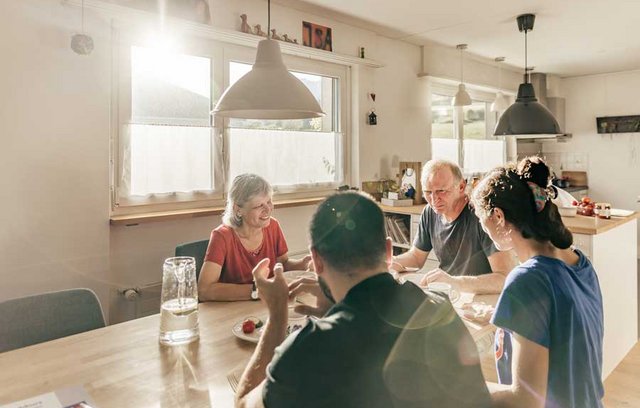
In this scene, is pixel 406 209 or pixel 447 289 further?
pixel 406 209

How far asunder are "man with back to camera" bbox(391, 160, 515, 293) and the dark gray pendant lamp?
1316mm

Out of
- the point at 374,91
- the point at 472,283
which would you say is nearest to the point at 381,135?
the point at 374,91

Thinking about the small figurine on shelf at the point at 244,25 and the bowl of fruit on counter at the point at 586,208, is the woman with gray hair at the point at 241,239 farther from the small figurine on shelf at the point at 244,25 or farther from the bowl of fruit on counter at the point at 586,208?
the bowl of fruit on counter at the point at 586,208

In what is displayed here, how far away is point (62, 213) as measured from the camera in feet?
7.66

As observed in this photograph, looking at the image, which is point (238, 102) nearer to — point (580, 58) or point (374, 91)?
point (374, 91)

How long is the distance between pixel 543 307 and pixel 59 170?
2.27 metres

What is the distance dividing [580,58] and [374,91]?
276 cm

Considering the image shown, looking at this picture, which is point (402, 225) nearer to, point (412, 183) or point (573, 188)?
point (412, 183)

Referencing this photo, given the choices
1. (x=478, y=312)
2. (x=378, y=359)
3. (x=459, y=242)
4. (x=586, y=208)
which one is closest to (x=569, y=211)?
(x=586, y=208)

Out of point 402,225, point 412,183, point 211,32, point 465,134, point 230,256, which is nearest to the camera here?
point 230,256

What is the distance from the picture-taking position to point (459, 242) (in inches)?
91.2

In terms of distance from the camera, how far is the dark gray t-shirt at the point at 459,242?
223 centimetres

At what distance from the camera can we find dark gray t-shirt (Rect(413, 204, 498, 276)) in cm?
223

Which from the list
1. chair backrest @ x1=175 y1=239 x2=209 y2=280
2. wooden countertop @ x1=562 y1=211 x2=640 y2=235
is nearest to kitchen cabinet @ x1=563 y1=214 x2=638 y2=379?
wooden countertop @ x1=562 y1=211 x2=640 y2=235
